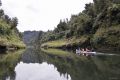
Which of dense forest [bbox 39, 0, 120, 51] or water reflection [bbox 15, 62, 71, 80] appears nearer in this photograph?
water reflection [bbox 15, 62, 71, 80]

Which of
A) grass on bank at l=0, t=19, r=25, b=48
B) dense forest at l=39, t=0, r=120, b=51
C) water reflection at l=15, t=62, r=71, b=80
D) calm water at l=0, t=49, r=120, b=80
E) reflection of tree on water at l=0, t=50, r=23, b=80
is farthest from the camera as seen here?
grass on bank at l=0, t=19, r=25, b=48

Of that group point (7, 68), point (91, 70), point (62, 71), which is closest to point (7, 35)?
Answer: point (7, 68)

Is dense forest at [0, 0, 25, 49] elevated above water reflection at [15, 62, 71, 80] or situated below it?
above

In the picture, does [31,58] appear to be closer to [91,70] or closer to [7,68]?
[7,68]

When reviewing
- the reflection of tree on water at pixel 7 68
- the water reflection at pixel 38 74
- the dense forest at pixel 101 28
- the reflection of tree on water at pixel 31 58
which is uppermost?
the dense forest at pixel 101 28

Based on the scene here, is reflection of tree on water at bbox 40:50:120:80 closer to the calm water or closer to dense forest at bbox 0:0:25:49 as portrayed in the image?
the calm water

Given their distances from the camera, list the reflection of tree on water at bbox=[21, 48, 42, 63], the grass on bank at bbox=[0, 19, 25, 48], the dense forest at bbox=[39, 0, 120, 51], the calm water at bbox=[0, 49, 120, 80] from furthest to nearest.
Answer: the grass on bank at bbox=[0, 19, 25, 48] < the dense forest at bbox=[39, 0, 120, 51] < the reflection of tree on water at bbox=[21, 48, 42, 63] < the calm water at bbox=[0, 49, 120, 80]

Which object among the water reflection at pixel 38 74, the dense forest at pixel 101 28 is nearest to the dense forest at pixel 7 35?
the dense forest at pixel 101 28

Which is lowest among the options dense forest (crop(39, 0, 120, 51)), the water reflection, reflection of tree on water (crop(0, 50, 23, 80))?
the water reflection

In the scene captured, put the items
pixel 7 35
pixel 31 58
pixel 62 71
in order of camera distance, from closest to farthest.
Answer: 1. pixel 62 71
2. pixel 31 58
3. pixel 7 35

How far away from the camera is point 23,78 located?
1009 inches

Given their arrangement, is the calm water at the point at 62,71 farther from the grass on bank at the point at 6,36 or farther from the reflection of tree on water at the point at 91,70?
the grass on bank at the point at 6,36

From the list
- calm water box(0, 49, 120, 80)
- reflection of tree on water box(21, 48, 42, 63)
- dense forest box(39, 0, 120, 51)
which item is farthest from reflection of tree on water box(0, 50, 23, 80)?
dense forest box(39, 0, 120, 51)

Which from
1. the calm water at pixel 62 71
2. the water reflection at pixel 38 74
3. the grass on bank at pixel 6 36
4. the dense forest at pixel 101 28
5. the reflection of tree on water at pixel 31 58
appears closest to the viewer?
the water reflection at pixel 38 74
